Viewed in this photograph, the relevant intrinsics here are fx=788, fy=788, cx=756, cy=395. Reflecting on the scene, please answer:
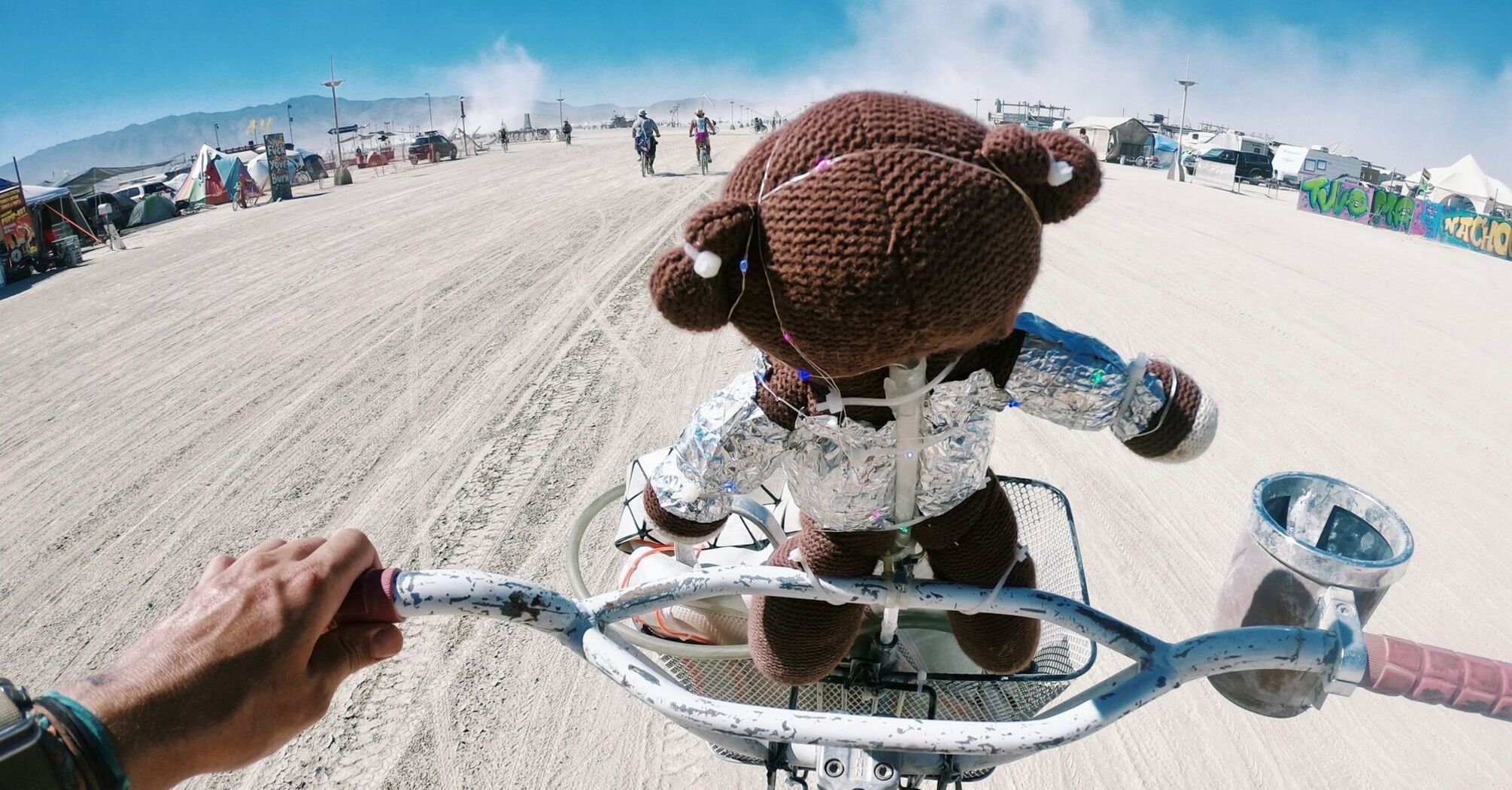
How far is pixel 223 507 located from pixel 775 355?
424 cm

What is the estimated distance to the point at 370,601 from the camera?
1219mm

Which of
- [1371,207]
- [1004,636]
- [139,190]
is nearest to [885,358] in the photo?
[1004,636]

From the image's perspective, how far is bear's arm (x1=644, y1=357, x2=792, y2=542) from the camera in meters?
1.60

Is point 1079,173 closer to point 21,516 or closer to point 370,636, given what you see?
point 370,636

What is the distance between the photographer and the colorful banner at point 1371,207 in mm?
14633

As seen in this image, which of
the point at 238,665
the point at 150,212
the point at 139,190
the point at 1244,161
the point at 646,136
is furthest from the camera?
the point at 1244,161

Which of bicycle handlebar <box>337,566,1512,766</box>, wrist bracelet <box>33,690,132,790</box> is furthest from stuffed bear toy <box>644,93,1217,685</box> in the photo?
wrist bracelet <box>33,690,132,790</box>

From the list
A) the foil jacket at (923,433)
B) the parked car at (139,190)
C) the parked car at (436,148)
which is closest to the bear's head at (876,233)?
the foil jacket at (923,433)

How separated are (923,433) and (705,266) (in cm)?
58

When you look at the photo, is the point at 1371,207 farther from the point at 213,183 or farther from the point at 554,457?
the point at 213,183

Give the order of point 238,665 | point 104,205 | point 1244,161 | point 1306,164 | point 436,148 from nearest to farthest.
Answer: point 238,665 < point 104,205 < point 1306,164 < point 1244,161 < point 436,148

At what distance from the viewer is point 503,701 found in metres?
2.94

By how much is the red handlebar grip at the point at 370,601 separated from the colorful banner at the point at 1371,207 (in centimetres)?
1849

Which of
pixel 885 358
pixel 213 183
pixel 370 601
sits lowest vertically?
pixel 370 601
